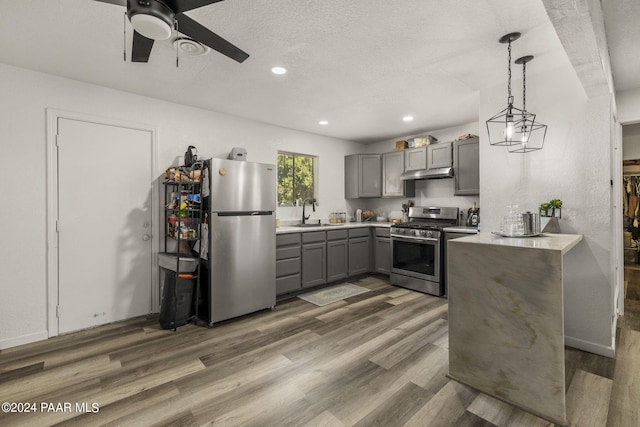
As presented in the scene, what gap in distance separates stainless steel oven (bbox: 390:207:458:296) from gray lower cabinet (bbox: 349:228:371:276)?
523 millimetres

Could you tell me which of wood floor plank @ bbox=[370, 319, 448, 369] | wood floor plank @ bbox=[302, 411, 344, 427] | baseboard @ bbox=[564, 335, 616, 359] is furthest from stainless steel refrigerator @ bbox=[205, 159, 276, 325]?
baseboard @ bbox=[564, 335, 616, 359]

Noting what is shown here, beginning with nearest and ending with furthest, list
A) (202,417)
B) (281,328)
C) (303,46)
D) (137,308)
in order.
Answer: (202,417) < (303,46) < (281,328) < (137,308)

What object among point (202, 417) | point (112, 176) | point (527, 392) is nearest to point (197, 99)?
point (112, 176)

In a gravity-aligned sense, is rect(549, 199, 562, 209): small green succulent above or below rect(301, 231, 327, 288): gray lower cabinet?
above

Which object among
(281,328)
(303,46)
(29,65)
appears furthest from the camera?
(281,328)

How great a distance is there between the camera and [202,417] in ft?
5.67

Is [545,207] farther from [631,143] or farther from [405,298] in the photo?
[631,143]

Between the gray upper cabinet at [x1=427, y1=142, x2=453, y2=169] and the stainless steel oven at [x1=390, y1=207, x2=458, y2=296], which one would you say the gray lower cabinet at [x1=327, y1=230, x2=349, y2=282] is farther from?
the gray upper cabinet at [x1=427, y1=142, x2=453, y2=169]

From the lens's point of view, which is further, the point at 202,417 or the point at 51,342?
the point at 51,342

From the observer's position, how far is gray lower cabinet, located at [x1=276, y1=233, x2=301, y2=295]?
3822mm

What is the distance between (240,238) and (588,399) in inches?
119

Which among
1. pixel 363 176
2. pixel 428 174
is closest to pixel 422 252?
pixel 428 174

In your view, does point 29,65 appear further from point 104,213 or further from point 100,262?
point 100,262

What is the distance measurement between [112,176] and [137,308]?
146 centimetres
